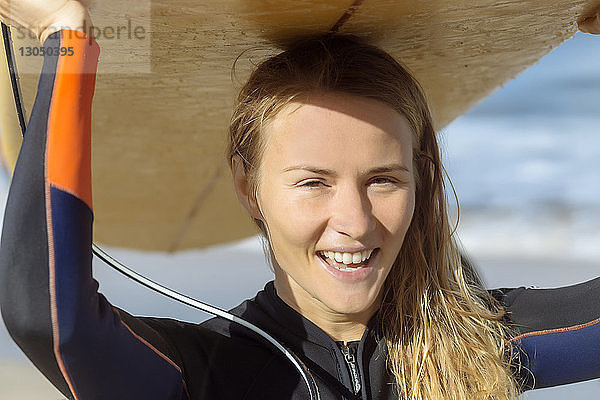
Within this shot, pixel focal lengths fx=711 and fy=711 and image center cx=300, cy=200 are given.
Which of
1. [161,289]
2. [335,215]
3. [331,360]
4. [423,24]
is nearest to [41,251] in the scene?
[161,289]

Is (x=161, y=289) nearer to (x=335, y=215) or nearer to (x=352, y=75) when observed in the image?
(x=335, y=215)

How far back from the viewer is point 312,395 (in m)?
1.05

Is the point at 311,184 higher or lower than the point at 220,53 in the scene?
lower

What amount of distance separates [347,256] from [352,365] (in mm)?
193

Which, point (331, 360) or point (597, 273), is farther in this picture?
point (597, 273)

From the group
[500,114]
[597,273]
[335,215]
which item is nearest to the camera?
[335,215]

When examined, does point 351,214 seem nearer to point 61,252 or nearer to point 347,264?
point 347,264

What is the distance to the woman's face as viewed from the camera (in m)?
1.03

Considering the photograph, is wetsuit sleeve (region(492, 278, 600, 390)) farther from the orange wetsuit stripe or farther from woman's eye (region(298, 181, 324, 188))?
the orange wetsuit stripe

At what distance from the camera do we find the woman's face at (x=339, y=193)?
1025 mm

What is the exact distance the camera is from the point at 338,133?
1042 mm

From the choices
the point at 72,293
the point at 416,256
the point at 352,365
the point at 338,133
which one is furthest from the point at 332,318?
the point at 72,293

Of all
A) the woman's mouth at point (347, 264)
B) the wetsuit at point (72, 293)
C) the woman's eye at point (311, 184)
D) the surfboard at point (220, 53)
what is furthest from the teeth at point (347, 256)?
the surfboard at point (220, 53)

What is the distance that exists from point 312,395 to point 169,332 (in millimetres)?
231
